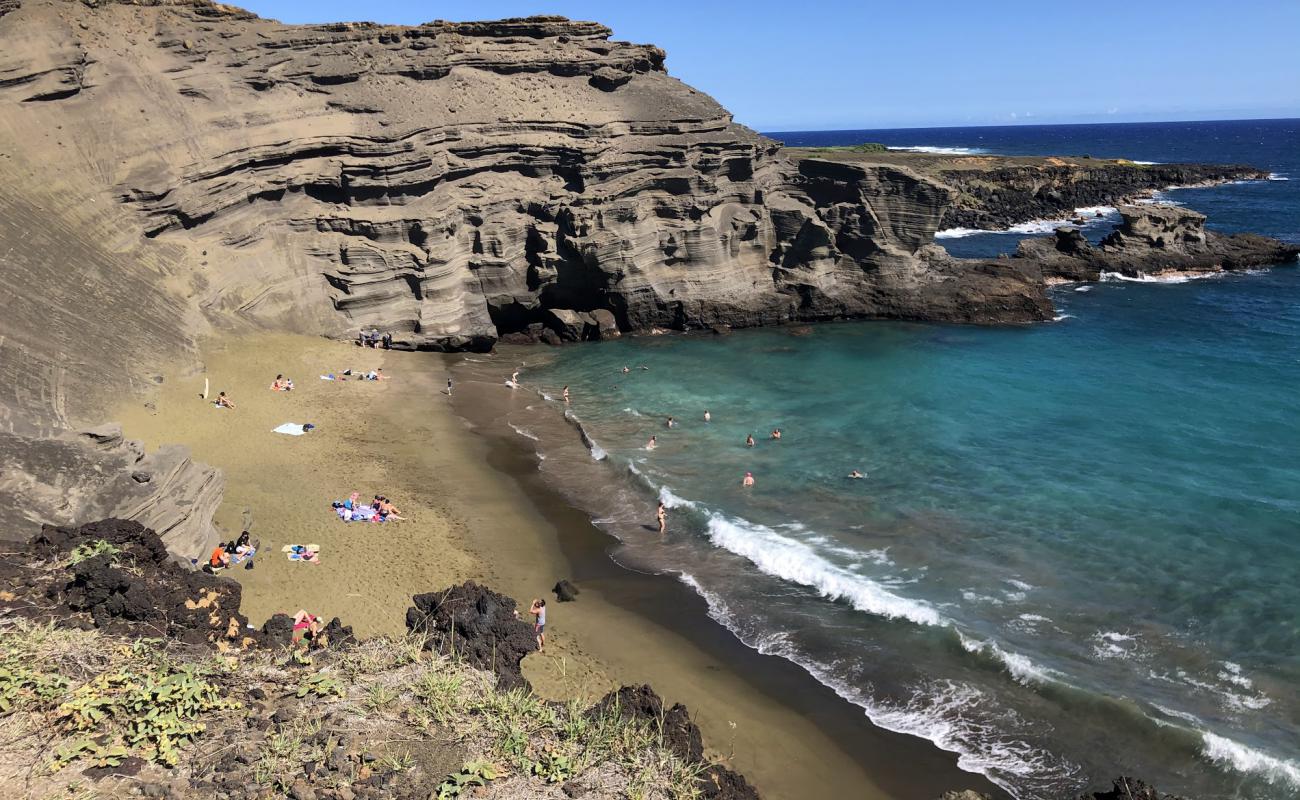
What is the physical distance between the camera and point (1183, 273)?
48.5 metres

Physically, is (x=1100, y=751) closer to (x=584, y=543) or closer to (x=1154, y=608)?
(x=1154, y=608)

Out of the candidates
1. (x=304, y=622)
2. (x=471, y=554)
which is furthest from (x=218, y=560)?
(x=471, y=554)

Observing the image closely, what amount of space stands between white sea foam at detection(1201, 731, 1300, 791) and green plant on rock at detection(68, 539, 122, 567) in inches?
622

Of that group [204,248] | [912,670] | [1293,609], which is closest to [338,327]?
[204,248]

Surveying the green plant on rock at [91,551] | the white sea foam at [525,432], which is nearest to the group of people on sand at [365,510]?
the white sea foam at [525,432]

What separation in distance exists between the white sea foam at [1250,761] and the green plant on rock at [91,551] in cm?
1579

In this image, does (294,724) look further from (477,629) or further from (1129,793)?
(1129,793)

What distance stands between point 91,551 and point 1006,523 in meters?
17.9

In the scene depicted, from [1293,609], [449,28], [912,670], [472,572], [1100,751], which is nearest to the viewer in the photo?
[1100,751]

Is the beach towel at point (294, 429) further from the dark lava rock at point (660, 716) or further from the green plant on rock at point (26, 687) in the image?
the dark lava rock at point (660, 716)

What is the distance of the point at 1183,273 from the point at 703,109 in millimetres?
31641

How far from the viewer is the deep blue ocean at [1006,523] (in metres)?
13.0

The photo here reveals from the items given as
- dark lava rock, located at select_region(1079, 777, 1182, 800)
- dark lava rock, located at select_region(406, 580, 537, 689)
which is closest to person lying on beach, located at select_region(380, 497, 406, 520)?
dark lava rock, located at select_region(406, 580, 537, 689)

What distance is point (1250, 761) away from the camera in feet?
38.9
